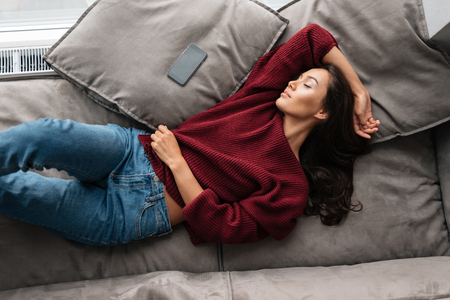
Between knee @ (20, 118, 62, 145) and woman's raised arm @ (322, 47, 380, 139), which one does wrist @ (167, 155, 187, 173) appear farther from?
A: woman's raised arm @ (322, 47, 380, 139)

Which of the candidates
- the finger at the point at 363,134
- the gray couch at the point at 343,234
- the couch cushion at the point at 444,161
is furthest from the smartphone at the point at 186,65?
the couch cushion at the point at 444,161

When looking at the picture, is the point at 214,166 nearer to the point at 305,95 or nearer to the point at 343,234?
the point at 305,95

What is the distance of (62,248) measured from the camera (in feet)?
4.03

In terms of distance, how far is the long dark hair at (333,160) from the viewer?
4.22ft

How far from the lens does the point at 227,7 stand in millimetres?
1332

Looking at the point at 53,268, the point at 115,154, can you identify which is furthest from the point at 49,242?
the point at 115,154

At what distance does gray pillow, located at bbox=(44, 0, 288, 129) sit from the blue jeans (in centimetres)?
18

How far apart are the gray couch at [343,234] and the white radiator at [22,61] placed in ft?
0.36

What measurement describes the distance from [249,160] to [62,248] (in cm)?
82

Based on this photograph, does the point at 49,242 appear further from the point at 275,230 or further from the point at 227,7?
the point at 227,7

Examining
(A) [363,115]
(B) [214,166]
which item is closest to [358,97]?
(A) [363,115]

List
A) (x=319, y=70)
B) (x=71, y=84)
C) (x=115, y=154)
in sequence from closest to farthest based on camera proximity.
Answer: (x=115, y=154)
(x=319, y=70)
(x=71, y=84)

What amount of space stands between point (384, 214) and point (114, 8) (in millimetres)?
1460

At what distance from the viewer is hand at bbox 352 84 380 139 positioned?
131 cm
